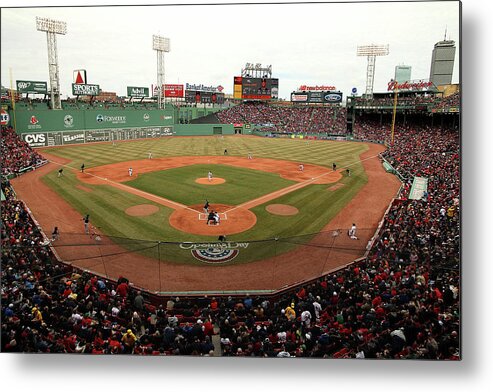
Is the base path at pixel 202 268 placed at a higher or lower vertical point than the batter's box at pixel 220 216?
lower

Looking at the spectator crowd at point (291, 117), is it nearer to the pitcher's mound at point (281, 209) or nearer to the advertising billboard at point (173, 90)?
the advertising billboard at point (173, 90)

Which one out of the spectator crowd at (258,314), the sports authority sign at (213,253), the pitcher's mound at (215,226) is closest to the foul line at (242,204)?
the pitcher's mound at (215,226)

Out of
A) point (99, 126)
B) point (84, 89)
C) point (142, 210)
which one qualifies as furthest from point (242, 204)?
point (84, 89)

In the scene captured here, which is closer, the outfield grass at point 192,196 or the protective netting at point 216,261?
the protective netting at point 216,261

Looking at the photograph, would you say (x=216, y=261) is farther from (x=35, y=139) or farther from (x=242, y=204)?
(x=35, y=139)

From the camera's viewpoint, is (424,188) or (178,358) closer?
(178,358)

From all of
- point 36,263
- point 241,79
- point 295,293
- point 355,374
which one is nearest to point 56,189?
point 36,263

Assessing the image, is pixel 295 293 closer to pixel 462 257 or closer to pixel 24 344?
pixel 462 257
